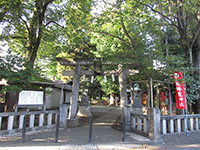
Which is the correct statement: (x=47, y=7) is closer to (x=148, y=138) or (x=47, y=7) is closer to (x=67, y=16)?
(x=67, y=16)

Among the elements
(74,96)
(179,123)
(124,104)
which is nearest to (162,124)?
(179,123)

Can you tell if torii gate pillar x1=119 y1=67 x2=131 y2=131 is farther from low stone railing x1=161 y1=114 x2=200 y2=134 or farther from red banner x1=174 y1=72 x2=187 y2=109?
red banner x1=174 y1=72 x2=187 y2=109

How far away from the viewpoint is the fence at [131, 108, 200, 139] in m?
5.68

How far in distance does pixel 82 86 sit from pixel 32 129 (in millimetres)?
17750

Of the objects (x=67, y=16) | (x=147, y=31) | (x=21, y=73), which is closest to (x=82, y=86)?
(x=67, y=16)

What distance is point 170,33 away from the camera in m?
12.5

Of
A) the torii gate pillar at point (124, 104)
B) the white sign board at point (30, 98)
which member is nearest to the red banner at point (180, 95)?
the torii gate pillar at point (124, 104)

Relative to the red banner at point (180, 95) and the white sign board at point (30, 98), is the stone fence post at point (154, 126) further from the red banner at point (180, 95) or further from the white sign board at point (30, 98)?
the white sign board at point (30, 98)

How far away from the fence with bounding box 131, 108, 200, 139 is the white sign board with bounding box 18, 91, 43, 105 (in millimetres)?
4861

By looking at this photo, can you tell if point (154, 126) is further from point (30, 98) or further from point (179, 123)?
point (30, 98)

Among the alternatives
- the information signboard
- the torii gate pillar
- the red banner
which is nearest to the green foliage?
the information signboard

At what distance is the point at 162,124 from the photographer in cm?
614

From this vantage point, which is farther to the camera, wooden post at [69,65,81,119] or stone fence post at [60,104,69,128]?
wooden post at [69,65,81,119]

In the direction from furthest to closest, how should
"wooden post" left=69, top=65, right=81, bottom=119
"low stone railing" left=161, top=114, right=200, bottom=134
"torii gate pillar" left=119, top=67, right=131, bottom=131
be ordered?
"wooden post" left=69, top=65, right=81, bottom=119 → "torii gate pillar" left=119, top=67, right=131, bottom=131 → "low stone railing" left=161, top=114, right=200, bottom=134
